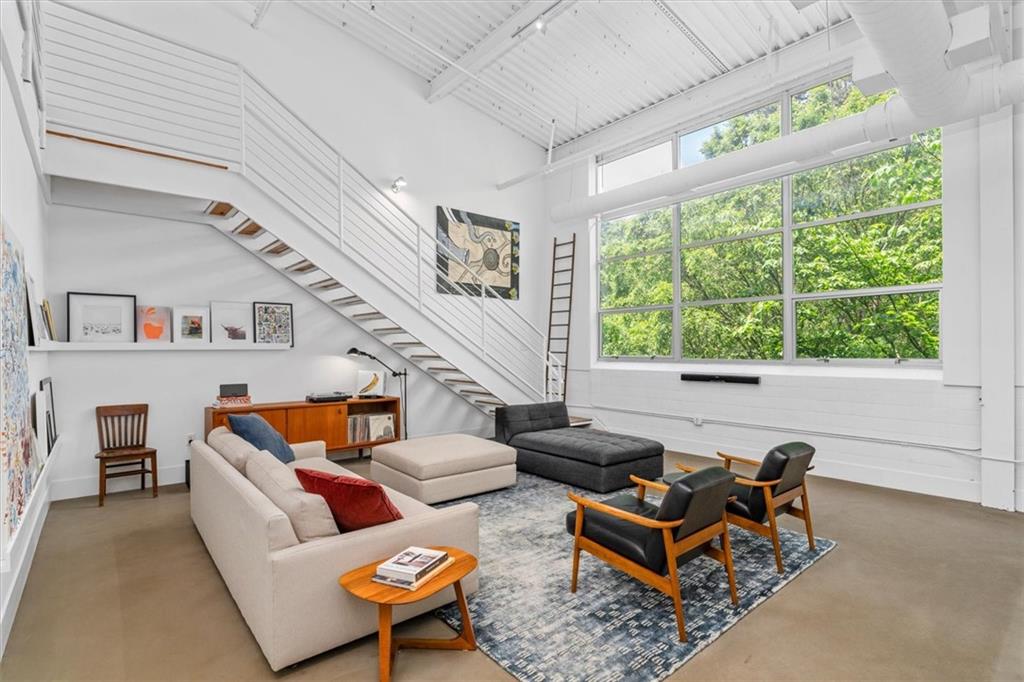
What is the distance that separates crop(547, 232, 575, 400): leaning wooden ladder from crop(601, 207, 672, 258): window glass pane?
23.0 inches

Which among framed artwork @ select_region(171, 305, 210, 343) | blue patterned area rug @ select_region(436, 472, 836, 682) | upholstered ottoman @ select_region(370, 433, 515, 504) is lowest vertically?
blue patterned area rug @ select_region(436, 472, 836, 682)

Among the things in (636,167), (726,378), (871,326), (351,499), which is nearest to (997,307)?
(871,326)

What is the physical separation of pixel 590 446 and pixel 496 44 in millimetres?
4814

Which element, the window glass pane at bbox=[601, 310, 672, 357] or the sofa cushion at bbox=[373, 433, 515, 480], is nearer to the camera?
the sofa cushion at bbox=[373, 433, 515, 480]

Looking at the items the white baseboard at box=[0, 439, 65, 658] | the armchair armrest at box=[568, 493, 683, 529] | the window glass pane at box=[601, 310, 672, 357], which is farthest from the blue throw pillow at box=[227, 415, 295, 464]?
the window glass pane at box=[601, 310, 672, 357]

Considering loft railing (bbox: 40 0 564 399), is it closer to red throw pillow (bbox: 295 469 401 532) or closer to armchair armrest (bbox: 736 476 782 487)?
red throw pillow (bbox: 295 469 401 532)

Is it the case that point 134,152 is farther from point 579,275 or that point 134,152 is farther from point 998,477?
point 998,477

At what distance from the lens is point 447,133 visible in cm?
777

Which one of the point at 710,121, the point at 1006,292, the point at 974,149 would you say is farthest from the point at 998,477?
the point at 710,121

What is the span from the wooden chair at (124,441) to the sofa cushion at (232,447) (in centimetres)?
133

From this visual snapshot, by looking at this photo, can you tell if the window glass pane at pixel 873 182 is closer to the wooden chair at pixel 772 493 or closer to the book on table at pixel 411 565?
the wooden chair at pixel 772 493

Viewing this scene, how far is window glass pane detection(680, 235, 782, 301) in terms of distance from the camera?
6564mm

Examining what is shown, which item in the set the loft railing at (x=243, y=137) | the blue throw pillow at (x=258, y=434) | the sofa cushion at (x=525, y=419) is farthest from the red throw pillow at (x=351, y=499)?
the sofa cushion at (x=525, y=419)

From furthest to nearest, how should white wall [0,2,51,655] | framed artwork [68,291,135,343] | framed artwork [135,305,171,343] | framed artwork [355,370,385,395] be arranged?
framed artwork [355,370,385,395]
framed artwork [135,305,171,343]
framed artwork [68,291,135,343]
white wall [0,2,51,655]
